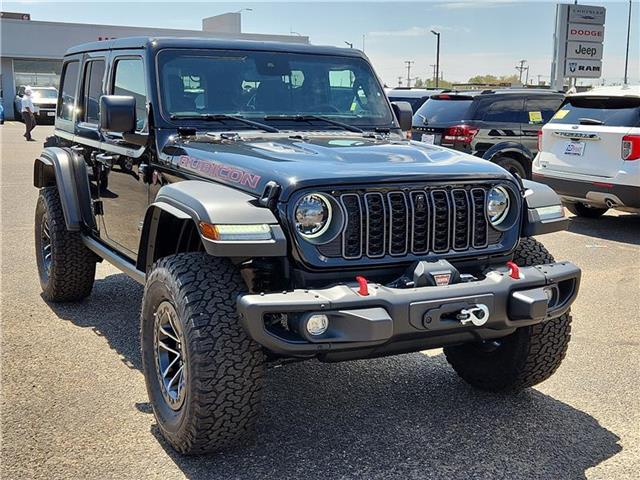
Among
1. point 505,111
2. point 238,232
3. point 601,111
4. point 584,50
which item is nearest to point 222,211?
point 238,232

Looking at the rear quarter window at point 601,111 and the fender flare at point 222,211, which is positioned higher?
the rear quarter window at point 601,111

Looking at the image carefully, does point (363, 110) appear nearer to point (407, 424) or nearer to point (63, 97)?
point (407, 424)

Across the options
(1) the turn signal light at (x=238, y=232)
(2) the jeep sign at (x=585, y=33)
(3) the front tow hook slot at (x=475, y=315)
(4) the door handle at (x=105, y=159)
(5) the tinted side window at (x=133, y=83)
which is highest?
(2) the jeep sign at (x=585, y=33)

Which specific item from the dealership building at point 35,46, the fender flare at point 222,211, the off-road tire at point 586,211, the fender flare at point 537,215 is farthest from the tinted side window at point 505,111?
the dealership building at point 35,46

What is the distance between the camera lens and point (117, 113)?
13.8ft

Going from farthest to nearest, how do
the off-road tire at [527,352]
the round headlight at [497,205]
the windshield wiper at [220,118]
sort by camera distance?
the windshield wiper at [220,118]
the off-road tire at [527,352]
the round headlight at [497,205]

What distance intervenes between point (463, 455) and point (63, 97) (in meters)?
4.65

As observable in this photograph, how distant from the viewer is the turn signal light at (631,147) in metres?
8.45

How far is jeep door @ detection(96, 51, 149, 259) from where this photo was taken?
179 inches

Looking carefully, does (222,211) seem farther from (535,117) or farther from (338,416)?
(535,117)

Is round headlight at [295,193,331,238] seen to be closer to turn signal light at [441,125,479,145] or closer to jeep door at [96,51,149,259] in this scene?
jeep door at [96,51,149,259]

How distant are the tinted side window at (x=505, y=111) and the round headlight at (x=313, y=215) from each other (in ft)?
26.9

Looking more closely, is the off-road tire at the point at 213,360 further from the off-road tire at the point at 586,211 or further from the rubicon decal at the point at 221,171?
the off-road tire at the point at 586,211

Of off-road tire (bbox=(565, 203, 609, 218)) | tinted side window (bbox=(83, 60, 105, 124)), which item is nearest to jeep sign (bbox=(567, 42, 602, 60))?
off-road tire (bbox=(565, 203, 609, 218))
